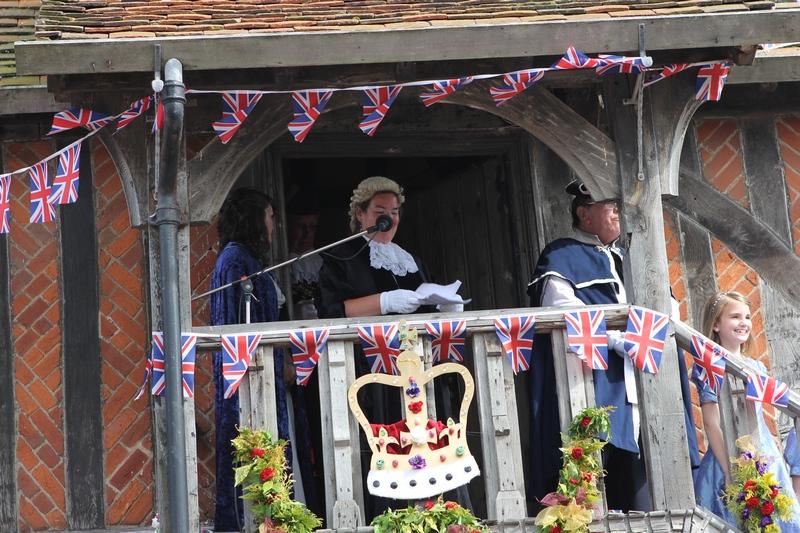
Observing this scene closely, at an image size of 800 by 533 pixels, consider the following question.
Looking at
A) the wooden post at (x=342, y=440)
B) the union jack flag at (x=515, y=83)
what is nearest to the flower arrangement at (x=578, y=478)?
the wooden post at (x=342, y=440)

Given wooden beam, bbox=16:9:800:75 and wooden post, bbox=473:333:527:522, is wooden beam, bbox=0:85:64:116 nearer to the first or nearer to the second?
wooden beam, bbox=16:9:800:75

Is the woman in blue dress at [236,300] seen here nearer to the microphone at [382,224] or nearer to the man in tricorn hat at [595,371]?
the microphone at [382,224]

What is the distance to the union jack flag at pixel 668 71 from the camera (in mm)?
6781

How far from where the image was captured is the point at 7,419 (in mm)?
7832

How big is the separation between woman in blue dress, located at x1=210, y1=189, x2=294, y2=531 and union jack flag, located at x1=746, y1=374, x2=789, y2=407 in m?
2.26

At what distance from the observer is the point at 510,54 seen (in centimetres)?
660

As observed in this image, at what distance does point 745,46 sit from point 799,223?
1963 mm

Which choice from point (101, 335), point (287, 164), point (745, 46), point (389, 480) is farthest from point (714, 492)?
point (287, 164)

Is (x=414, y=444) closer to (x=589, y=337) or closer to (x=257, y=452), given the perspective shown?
(x=257, y=452)

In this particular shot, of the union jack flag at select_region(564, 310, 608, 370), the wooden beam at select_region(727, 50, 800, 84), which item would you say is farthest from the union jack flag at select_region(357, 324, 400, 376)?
the wooden beam at select_region(727, 50, 800, 84)

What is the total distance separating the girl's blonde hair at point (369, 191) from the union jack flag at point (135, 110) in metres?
1.32

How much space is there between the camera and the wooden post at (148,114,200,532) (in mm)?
6570

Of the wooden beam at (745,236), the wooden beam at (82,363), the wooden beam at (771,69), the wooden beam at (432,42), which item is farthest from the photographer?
the wooden beam at (745,236)

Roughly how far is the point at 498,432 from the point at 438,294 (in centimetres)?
79
